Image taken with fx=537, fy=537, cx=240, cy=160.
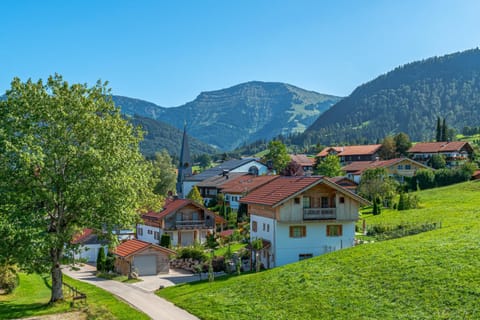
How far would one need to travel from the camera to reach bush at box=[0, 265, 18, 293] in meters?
38.3

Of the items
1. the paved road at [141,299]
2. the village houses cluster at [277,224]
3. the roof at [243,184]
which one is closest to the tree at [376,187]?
the roof at [243,184]

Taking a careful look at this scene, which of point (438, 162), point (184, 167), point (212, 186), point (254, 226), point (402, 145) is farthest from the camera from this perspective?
point (402, 145)

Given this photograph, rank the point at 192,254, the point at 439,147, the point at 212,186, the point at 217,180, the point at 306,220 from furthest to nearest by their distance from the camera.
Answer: the point at 439,147
the point at 217,180
the point at 212,186
the point at 192,254
the point at 306,220

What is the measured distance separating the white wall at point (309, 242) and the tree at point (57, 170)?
13.5 meters

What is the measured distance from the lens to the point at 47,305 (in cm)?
3444

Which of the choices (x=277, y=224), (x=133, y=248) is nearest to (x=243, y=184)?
(x=133, y=248)

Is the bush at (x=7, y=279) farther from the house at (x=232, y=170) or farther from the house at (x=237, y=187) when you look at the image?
the house at (x=232, y=170)

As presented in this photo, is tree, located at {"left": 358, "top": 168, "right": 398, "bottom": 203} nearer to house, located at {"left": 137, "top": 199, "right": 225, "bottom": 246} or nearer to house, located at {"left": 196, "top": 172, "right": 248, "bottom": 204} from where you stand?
house, located at {"left": 137, "top": 199, "right": 225, "bottom": 246}

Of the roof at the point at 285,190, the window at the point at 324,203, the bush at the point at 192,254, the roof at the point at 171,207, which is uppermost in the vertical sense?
the roof at the point at 285,190

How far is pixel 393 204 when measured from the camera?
70938 millimetres

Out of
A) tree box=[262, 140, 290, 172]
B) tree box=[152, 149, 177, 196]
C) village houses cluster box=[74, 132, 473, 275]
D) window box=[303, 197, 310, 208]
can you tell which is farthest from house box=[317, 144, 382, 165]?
window box=[303, 197, 310, 208]

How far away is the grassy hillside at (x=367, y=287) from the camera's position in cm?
2473

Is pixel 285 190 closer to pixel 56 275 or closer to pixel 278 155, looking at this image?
pixel 56 275

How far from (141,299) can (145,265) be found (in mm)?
13379
